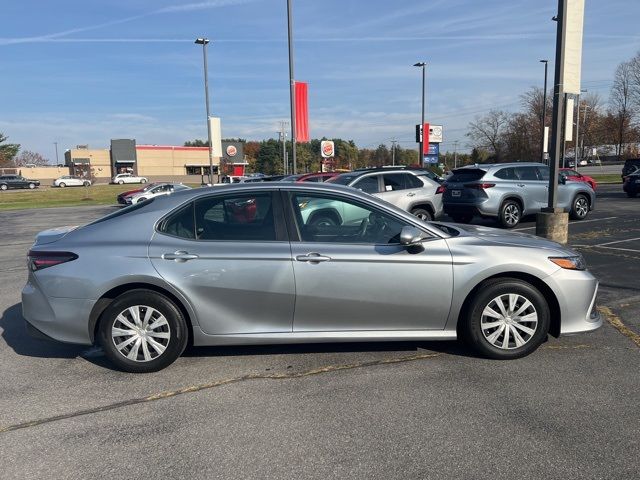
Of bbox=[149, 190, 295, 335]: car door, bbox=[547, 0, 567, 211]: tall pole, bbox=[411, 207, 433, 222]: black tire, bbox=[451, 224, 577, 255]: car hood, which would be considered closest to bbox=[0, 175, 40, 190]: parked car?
bbox=[411, 207, 433, 222]: black tire

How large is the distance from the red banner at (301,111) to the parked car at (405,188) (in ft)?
23.5

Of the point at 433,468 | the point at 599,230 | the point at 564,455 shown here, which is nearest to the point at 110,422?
the point at 433,468

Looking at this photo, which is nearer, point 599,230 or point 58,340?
point 58,340

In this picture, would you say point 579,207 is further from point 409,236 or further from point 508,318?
point 409,236

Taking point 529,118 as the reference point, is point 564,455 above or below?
below

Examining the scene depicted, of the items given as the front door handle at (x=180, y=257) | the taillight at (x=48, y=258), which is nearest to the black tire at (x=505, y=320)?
the front door handle at (x=180, y=257)

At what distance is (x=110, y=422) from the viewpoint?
3561 mm

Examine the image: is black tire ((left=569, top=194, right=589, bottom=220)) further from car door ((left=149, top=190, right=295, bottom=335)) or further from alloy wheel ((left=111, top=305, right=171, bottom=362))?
alloy wheel ((left=111, top=305, right=171, bottom=362))

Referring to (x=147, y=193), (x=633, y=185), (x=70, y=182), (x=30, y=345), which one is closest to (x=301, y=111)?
(x=147, y=193)

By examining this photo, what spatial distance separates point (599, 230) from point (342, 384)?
10.7 m

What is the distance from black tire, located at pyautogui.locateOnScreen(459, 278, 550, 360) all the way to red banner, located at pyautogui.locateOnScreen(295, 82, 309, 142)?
15.6m

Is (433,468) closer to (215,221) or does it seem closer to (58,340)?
(215,221)

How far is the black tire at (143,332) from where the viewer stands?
4.25 meters

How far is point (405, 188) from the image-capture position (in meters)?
12.5
